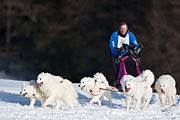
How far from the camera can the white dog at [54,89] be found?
7.80 m

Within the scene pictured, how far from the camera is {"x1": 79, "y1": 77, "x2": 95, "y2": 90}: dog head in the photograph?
334 inches

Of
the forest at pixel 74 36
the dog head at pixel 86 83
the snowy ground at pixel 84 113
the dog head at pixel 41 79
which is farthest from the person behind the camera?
the forest at pixel 74 36

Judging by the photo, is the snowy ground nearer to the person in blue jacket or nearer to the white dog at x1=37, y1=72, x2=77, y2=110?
the white dog at x1=37, y1=72, x2=77, y2=110

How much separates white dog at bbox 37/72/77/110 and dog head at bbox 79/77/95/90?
43 centimetres

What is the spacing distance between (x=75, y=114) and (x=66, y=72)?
64.2ft

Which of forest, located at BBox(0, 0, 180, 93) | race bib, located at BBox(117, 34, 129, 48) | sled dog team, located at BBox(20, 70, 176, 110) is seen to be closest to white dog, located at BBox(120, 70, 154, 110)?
sled dog team, located at BBox(20, 70, 176, 110)

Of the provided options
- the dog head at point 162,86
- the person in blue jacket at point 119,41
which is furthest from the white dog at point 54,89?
the dog head at point 162,86

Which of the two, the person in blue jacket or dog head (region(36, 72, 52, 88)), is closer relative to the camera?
dog head (region(36, 72, 52, 88))

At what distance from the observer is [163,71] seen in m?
25.2

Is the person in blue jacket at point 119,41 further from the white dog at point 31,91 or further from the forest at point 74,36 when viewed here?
the forest at point 74,36

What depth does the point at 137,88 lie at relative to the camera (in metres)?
8.04

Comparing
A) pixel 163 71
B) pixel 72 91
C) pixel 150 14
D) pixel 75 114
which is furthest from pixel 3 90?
pixel 150 14

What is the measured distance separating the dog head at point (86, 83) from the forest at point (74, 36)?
16891 mm

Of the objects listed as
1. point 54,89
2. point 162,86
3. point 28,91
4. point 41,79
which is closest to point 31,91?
point 28,91
